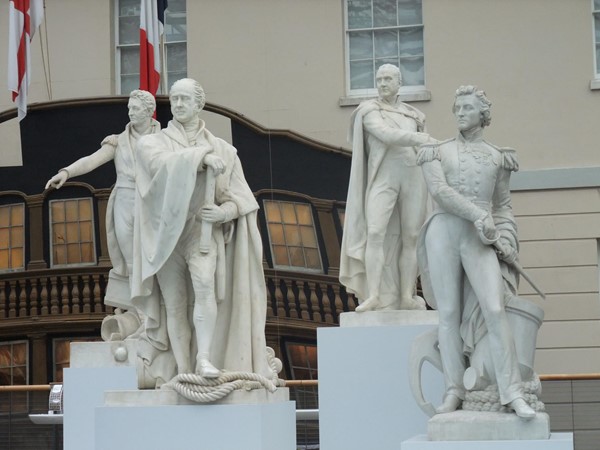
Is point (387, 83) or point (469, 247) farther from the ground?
point (387, 83)

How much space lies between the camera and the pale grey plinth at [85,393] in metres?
12.4

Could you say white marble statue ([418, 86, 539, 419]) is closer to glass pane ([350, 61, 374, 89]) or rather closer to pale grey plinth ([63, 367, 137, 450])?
pale grey plinth ([63, 367, 137, 450])

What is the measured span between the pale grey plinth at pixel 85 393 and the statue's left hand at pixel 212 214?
9.99ft

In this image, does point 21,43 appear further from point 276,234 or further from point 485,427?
point 485,427

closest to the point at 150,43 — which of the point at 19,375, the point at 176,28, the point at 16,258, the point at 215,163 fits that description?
the point at 176,28

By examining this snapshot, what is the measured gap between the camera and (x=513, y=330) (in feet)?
28.6

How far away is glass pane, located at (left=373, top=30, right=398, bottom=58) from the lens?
1641 centimetres

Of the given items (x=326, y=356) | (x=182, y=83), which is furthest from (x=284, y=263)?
(x=182, y=83)

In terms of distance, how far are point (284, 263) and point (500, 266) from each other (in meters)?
7.40

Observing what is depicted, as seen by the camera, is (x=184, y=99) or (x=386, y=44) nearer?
(x=184, y=99)

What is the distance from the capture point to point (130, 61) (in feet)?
55.7

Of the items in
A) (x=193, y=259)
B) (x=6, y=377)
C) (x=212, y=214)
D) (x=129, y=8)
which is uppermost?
(x=129, y=8)

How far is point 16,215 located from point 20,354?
127 centimetres

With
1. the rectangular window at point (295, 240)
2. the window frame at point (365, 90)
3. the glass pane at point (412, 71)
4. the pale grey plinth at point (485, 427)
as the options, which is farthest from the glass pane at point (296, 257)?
the pale grey plinth at point (485, 427)
